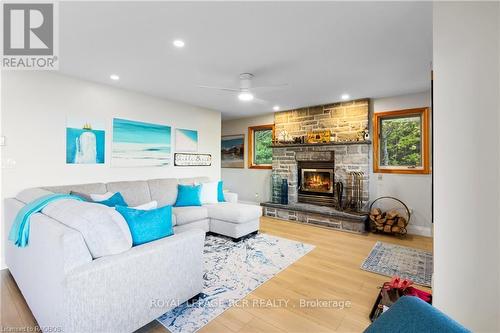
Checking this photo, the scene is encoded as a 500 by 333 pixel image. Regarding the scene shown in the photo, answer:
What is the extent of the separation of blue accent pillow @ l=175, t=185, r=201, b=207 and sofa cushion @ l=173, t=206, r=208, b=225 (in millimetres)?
204

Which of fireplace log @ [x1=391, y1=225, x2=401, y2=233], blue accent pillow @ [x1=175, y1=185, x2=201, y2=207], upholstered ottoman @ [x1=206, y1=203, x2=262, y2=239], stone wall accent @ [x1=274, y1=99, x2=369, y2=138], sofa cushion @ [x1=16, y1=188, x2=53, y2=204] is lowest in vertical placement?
fireplace log @ [x1=391, y1=225, x2=401, y2=233]

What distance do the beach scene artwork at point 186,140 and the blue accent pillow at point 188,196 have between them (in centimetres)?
97

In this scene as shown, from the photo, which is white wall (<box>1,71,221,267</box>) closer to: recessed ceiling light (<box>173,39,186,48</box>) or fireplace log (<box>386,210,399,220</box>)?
recessed ceiling light (<box>173,39,186,48</box>)

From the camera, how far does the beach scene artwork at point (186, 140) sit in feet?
15.4

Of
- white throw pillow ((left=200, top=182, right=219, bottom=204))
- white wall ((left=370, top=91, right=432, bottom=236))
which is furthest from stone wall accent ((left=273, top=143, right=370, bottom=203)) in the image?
white throw pillow ((left=200, top=182, right=219, bottom=204))

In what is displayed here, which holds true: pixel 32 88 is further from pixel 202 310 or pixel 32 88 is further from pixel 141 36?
pixel 202 310

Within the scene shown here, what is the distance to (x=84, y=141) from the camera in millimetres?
3410

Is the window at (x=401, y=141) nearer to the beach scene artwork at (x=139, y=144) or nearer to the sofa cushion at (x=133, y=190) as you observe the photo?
the beach scene artwork at (x=139, y=144)

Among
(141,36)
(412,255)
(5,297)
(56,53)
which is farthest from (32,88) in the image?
(412,255)

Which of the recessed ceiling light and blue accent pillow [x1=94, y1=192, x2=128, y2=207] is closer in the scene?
the recessed ceiling light

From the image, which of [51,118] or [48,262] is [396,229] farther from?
[51,118]

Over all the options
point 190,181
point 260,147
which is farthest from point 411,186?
point 190,181

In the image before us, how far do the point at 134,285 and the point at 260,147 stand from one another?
4.90 metres

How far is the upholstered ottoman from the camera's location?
11.7 feet
